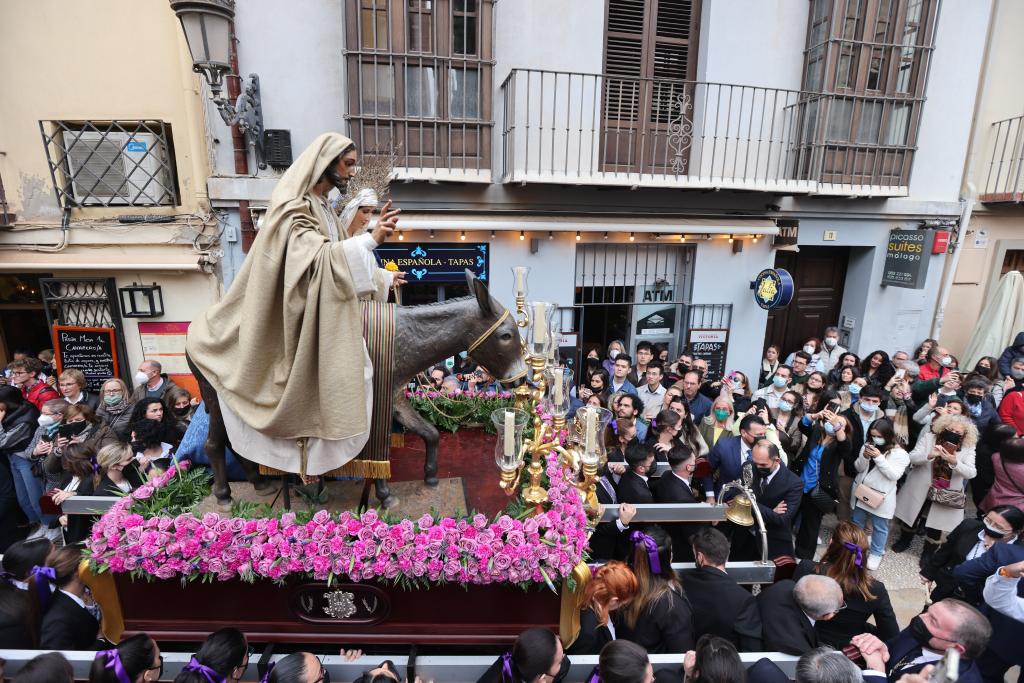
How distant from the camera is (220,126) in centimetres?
659

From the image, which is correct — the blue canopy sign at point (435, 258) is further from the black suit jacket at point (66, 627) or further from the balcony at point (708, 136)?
the black suit jacket at point (66, 627)

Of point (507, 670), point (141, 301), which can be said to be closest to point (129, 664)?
point (507, 670)

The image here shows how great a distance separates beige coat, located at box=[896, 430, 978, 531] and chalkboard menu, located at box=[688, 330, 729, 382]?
336 cm

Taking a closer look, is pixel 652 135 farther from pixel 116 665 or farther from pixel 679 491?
pixel 116 665

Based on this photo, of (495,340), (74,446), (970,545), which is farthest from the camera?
(74,446)

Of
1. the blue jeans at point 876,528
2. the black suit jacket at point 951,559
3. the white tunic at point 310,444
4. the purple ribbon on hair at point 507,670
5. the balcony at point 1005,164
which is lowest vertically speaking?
the blue jeans at point 876,528

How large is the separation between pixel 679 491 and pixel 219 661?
119 inches

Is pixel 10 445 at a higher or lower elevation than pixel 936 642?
lower

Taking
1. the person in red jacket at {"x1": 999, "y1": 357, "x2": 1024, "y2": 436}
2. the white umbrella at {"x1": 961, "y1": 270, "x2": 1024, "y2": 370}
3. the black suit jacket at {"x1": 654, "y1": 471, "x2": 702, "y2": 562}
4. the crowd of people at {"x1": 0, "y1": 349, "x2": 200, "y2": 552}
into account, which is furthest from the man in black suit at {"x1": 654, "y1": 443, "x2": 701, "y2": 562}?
the white umbrella at {"x1": 961, "y1": 270, "x2": 1024, "y2": 370}

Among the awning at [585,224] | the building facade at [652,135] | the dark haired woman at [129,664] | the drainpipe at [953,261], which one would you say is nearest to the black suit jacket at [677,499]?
the dark haired woman at [129,664]

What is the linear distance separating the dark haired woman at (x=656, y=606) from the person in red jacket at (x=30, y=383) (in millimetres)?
6165

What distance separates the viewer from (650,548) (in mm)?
2986

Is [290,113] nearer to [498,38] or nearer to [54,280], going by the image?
[498,38]

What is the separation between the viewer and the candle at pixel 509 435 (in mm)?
2561
